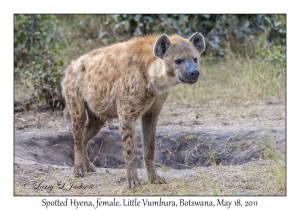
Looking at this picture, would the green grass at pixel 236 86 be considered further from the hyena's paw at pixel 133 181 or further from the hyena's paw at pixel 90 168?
the hyena's paw at pixel 133 181

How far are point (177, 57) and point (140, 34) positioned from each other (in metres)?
4.55

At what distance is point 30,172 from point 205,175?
171cm

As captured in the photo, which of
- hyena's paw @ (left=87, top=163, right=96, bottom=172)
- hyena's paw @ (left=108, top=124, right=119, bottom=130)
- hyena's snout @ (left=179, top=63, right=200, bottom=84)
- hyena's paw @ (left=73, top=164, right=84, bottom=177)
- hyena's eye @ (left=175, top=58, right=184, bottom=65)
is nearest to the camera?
hyena's snout @ (left=179, top=63, right=200, bottom=84)

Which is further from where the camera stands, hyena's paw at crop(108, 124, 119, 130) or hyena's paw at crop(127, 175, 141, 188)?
hyena's paw at crop(108, 124, 119, 130)

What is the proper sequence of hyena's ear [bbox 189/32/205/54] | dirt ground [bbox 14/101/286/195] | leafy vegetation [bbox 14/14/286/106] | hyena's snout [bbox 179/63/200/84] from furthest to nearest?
leafy vegetation [bbox 14/14/286/106] < hyena's ear [bbox 189/32/205/54] < dirt ground [bbox 14/101/286/195] < hyena's snout [bbox 179/63/200/84]

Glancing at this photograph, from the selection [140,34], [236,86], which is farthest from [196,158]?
[140,34]

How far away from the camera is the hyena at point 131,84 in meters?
4.54

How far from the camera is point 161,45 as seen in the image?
4.56 metres

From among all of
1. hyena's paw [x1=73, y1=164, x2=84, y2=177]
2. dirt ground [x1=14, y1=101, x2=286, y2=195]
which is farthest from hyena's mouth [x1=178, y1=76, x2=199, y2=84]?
hyena's paw [x1=73, y1=164, x2=84, y2=177]

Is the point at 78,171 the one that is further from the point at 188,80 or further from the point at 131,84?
the point at 188,80

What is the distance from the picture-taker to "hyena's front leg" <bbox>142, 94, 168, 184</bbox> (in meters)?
4.82

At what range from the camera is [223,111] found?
715 cm

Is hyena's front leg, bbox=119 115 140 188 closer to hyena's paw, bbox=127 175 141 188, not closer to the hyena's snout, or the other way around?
hyena's paw, bbox=127 175 141 188

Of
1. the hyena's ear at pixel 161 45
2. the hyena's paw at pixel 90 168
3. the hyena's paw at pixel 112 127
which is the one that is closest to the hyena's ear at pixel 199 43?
the hyena's ear at pixel 161 45
